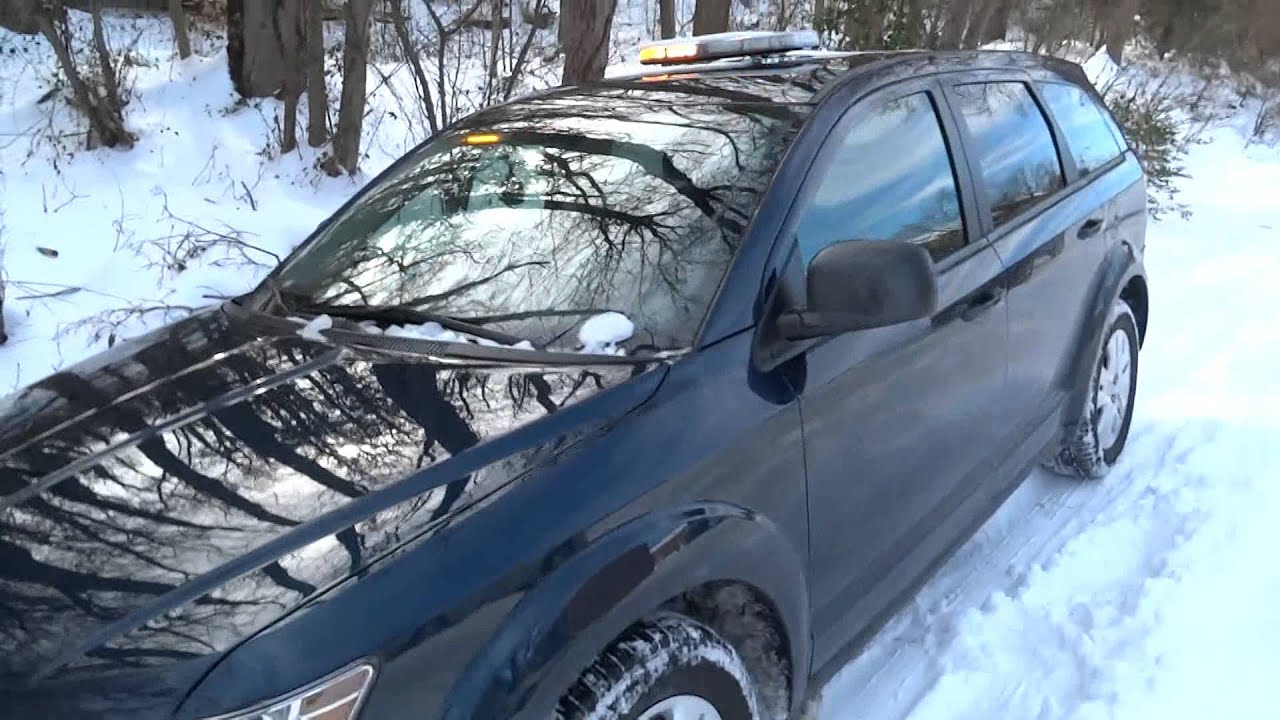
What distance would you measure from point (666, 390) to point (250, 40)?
856 centimetres

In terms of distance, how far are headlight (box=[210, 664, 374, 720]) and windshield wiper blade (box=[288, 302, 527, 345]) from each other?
98 cm

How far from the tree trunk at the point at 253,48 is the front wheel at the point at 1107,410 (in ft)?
24.6

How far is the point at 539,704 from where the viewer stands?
176 centimetres

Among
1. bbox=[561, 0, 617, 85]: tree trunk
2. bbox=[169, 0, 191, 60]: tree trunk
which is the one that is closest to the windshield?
bbox=[561, 0, 617, 85]: tree trunk

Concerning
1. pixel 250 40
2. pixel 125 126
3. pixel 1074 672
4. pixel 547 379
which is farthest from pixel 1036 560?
pixel 250 40

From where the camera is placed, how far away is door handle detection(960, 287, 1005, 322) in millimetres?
3077

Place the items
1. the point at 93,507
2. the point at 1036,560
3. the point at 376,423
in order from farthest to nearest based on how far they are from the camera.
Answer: the point at 1036,560, the point at 376,423, the point at 93,507

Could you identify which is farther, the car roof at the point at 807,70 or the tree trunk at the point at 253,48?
the tree trunk at the point at 253,48

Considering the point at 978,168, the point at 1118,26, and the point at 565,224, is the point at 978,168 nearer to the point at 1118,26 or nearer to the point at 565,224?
the point at 565,224

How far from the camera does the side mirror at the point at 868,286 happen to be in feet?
7.29

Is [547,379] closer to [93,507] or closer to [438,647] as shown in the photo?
[438,647]

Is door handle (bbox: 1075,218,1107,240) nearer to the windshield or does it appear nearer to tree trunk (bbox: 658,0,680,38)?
the windshield

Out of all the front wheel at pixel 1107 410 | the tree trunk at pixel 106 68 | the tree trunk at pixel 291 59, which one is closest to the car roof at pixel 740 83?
the front wheel at pixel 1107 410

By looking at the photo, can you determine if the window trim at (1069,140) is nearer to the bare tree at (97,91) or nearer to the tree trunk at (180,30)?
the bare tree at (97,91)
